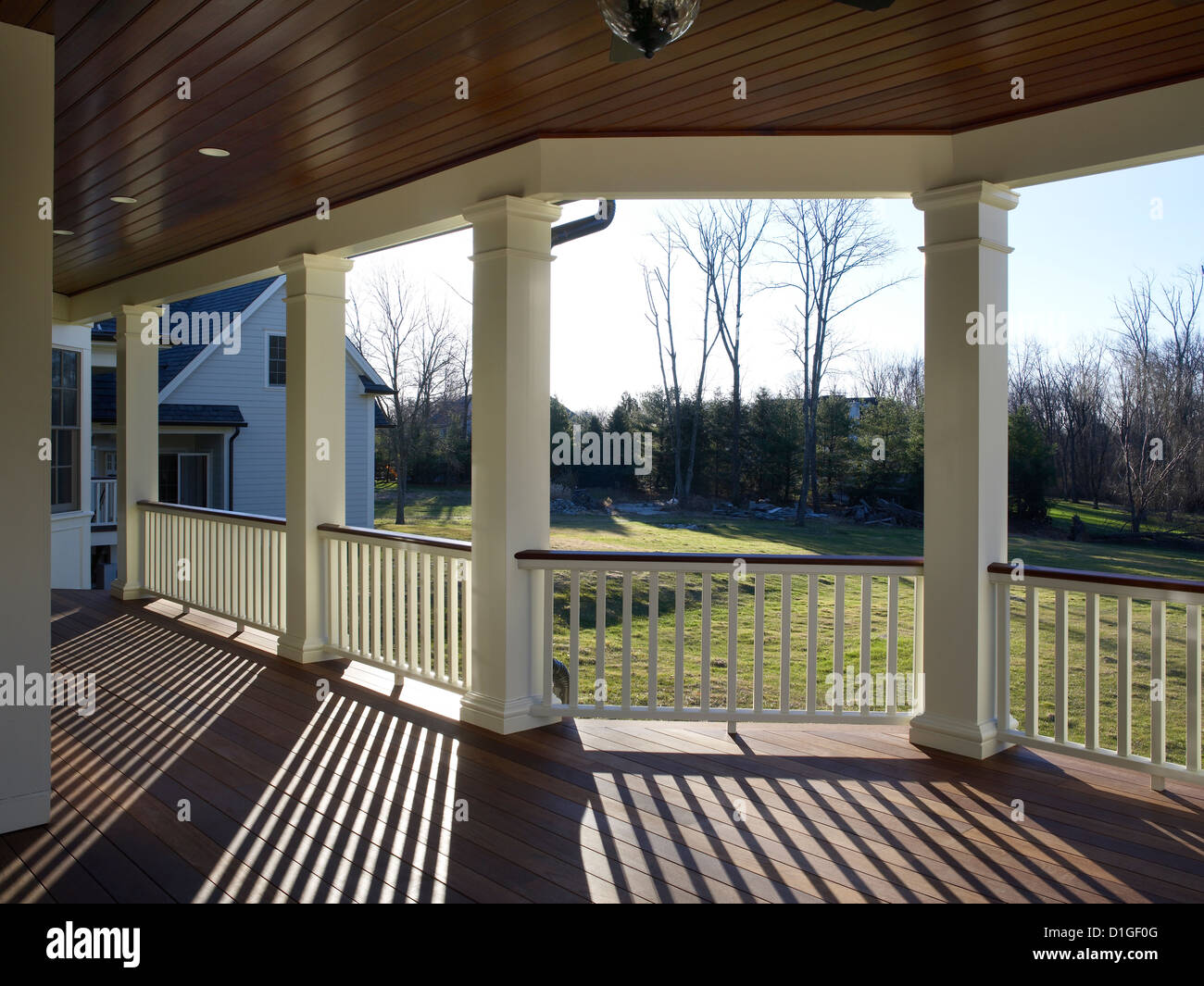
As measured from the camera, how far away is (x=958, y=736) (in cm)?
431

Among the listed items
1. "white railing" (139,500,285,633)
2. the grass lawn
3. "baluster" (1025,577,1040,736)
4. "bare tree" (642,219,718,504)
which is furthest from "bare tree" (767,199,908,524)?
"baluster" (1025,577,1040,736)

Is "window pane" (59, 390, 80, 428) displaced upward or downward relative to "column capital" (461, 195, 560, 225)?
downward

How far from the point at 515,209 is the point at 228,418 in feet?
36.1

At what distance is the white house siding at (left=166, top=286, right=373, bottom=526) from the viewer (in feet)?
47.4

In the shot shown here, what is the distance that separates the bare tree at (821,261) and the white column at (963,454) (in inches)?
315

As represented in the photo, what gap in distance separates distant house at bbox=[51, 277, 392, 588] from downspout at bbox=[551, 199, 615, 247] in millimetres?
7426

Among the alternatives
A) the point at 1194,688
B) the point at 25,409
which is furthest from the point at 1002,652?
the point at 25,409

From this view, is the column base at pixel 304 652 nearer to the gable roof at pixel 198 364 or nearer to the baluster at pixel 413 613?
the baluster at pixel 413 613

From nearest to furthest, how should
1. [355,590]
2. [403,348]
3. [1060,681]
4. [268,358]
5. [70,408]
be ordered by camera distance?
[1060,681] < [355,590] < [70,408] < [268,358] < [403,348]

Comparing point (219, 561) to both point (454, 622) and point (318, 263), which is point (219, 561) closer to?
point (318, 263)

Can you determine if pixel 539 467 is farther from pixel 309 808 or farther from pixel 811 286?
pixel 811 286

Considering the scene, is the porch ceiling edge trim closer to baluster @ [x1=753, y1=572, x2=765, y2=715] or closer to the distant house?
baluster @ [x1=753, y1=572, x2=765, y2=715]

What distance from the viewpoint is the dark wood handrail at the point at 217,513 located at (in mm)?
6737
